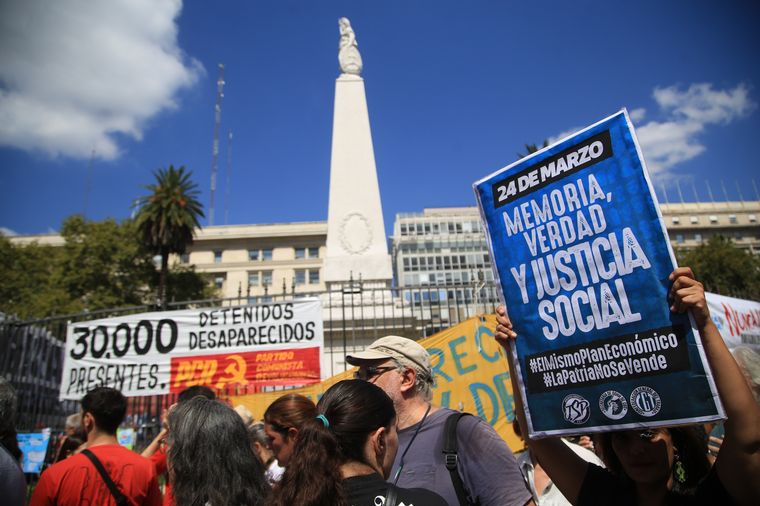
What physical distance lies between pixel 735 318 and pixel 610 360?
9.92 meters

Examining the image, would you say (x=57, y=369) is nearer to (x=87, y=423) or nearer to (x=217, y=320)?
(x=217, y=320)

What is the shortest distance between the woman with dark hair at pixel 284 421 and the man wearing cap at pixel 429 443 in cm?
74

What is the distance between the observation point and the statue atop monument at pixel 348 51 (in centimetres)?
1569

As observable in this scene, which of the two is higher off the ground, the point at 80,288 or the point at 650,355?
the point at 80,288

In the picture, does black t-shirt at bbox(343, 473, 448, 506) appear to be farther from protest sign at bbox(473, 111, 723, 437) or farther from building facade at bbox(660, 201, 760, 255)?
building facade at bbox(660, 201, 760, 255)

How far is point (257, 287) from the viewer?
5091 centimetres

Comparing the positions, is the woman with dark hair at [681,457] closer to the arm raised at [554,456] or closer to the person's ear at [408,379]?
the arm raised at [554,456]

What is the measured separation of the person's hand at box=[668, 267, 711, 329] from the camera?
1.56 meters

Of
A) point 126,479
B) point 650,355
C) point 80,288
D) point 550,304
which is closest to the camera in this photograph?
point 650,355

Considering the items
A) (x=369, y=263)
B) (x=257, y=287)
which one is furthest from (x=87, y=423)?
(x=257, y=287)

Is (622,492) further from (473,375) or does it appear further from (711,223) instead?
(711,223)

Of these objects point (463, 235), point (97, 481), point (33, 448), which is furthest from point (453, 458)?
point (463, 235)

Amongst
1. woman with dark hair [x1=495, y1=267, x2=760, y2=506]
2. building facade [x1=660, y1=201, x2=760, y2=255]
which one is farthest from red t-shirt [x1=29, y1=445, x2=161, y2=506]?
building facade [x1=660, y1=201, x2=760, y2=255]

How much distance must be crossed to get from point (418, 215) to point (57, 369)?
57247 millimetres
